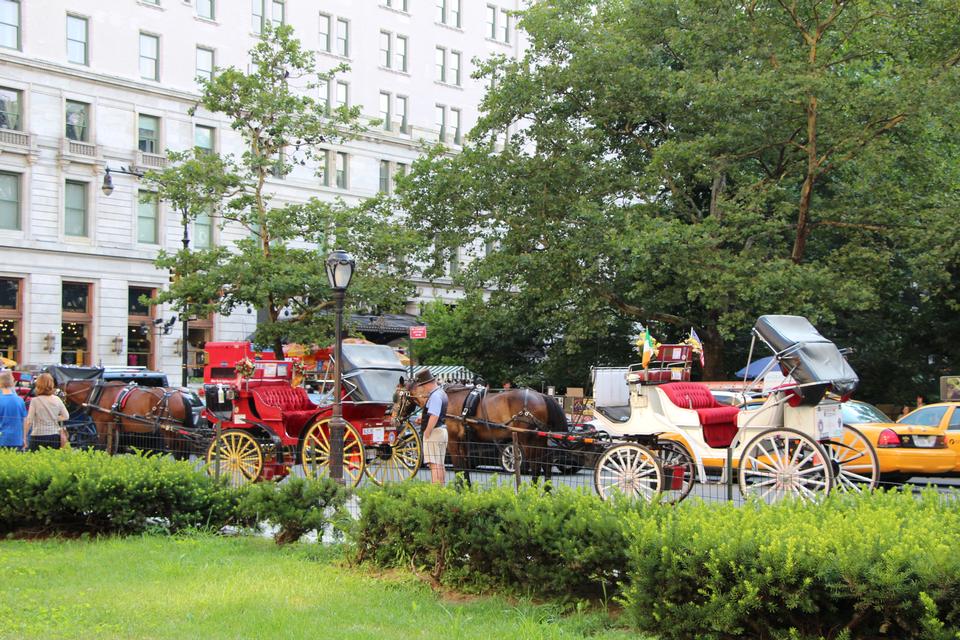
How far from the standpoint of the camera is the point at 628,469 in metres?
13.8

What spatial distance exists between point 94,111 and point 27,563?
137ft

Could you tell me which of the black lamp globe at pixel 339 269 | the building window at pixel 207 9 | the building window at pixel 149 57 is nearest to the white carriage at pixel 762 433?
the black lamp globe at pixel 339 269

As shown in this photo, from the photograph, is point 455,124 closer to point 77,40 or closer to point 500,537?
point 77,40

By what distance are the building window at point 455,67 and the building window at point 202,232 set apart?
66.0ft

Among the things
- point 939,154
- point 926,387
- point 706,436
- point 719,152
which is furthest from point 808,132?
point 706,436

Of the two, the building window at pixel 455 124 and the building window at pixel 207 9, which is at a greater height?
the building window at pixel 207 9

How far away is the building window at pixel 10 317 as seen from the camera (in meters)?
46.1

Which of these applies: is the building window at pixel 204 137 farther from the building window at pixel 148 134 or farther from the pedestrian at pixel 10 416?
the pedestrian at pixel 10 416

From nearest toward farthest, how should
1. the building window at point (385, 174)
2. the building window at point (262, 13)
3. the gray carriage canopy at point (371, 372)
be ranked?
the gray carriage canopy at point (371, 372) < the building window at point (262, 13) < the building window at point (385, 174)

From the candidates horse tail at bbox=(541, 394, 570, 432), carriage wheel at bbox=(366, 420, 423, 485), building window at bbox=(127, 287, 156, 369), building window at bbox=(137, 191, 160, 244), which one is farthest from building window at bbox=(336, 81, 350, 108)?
carriage wheel at bbox=(366, 420, 423, 485)

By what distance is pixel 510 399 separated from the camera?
1827 centimetres

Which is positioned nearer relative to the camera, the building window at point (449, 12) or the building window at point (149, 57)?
the building window at point (149, 57)

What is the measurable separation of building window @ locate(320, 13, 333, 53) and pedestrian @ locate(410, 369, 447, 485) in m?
44.8

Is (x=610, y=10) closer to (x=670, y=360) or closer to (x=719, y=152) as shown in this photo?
(x=719, y=152)
